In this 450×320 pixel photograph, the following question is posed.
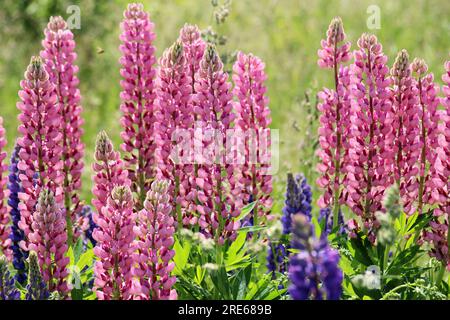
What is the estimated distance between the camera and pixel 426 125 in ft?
12.2

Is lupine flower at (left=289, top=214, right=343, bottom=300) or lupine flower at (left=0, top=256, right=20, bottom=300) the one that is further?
lupine flower at (left=0, top=256, right=20, bottom=300)

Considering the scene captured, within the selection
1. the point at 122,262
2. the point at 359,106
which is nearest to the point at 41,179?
the point at 122,262

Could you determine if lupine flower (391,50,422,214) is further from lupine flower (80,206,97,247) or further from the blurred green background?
the blurred green background

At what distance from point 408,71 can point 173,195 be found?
3.88 ft

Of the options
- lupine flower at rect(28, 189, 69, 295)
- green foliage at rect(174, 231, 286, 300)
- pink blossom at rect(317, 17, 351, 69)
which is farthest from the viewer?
pink blossom at rect(317, 17, 351, 69)

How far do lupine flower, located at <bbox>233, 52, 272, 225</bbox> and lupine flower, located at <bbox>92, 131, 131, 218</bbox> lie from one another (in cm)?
60

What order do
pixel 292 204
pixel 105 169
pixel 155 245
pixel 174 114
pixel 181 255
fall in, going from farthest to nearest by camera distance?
1. pixel 292 204
2. pixel 174 114
3. pixel 105 169
4. pixel 181 255
5. pixel 155 245

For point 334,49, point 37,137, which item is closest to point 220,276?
point 37,137

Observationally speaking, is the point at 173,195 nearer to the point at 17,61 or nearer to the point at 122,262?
the point at 122,262

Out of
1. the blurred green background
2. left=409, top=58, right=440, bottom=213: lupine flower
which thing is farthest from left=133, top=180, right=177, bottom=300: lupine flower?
the blurred green background

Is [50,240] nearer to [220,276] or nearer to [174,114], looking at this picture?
[220,276]

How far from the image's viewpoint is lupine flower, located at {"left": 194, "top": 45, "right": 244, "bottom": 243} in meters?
3.46

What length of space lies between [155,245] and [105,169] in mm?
755

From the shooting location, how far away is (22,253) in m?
4.14
